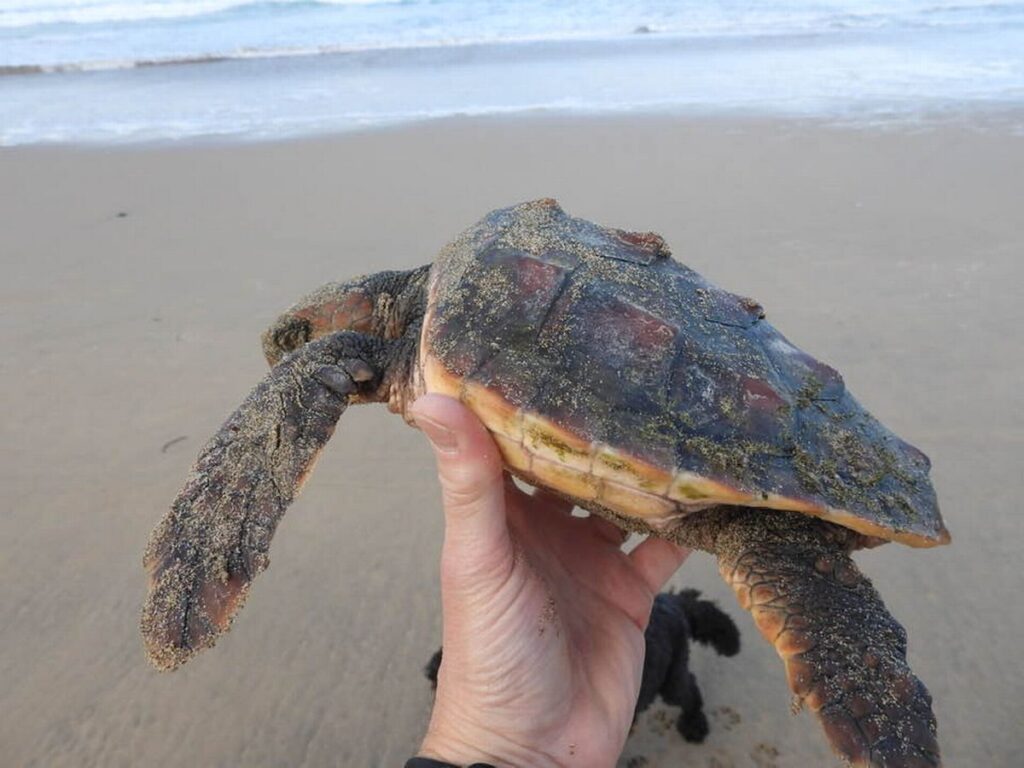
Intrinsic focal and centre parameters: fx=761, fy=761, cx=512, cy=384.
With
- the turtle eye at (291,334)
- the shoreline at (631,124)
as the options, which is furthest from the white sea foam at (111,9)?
the turtle eye at (291,334)

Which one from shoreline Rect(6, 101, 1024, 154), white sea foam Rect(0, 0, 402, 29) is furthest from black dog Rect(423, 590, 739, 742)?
white sea foam Rect(0, 0, 402, 29)

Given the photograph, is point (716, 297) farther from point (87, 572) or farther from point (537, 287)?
point (87, 572)

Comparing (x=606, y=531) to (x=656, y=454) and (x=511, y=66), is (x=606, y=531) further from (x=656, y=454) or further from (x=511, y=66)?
(x=511, y=66)

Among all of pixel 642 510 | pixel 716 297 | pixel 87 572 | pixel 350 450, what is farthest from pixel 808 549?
pixel 87 572

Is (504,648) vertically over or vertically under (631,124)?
over

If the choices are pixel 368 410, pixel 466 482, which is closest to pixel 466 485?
pixel 466 482

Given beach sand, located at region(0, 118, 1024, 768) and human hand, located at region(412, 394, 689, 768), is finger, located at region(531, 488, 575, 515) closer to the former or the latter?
human hand, located at region(412, 394, 689, 768)

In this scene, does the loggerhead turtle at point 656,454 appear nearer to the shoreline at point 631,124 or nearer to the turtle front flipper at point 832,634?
the turtle front flipper at point 832,634
